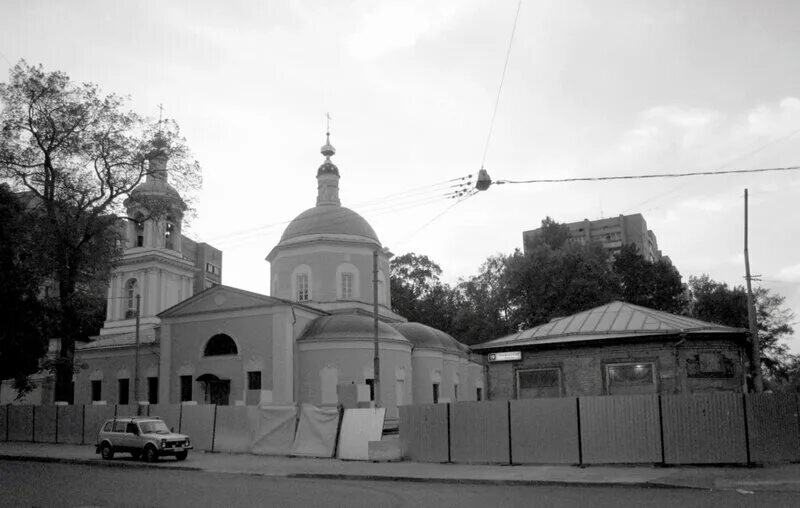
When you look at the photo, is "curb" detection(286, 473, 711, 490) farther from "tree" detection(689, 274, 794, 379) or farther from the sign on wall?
"tree" detection(689, 274, 794, 379)

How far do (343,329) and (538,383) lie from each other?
13156 mm

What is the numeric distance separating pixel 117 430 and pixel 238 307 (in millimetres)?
12225

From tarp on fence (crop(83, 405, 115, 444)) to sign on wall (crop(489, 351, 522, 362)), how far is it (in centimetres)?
1530

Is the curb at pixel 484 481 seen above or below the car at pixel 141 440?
below

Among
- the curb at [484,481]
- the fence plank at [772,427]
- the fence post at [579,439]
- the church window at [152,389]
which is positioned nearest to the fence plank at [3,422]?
the church window at [152,389]

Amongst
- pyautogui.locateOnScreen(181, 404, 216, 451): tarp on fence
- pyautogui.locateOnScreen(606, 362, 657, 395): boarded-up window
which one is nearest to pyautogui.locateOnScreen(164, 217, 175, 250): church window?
pyautogui.locateOnScreen(181, 404, 216, 451): tarp on fence

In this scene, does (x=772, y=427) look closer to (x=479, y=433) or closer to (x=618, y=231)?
(x=479, y=433)

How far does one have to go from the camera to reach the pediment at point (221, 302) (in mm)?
33487

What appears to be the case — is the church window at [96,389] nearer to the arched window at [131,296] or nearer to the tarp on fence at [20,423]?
Result: the arched window at [131,296]

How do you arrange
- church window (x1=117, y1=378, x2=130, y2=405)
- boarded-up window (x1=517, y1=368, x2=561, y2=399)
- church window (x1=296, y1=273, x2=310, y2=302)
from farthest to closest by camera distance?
church window (x1=117, y1=378, x2=130, y2=405) < church window (x1=296, y1=273, x2=310, y2=302) < boarded-up window (x1=517, y1=368, x2=561, y2=399)

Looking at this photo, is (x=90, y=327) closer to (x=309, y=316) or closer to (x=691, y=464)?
(x=309, y=316)

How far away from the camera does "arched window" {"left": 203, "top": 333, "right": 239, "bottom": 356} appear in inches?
1352

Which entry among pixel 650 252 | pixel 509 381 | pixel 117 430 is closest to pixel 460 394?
pixel 509 381

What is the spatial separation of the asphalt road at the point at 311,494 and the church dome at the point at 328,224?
2341 centimetres
